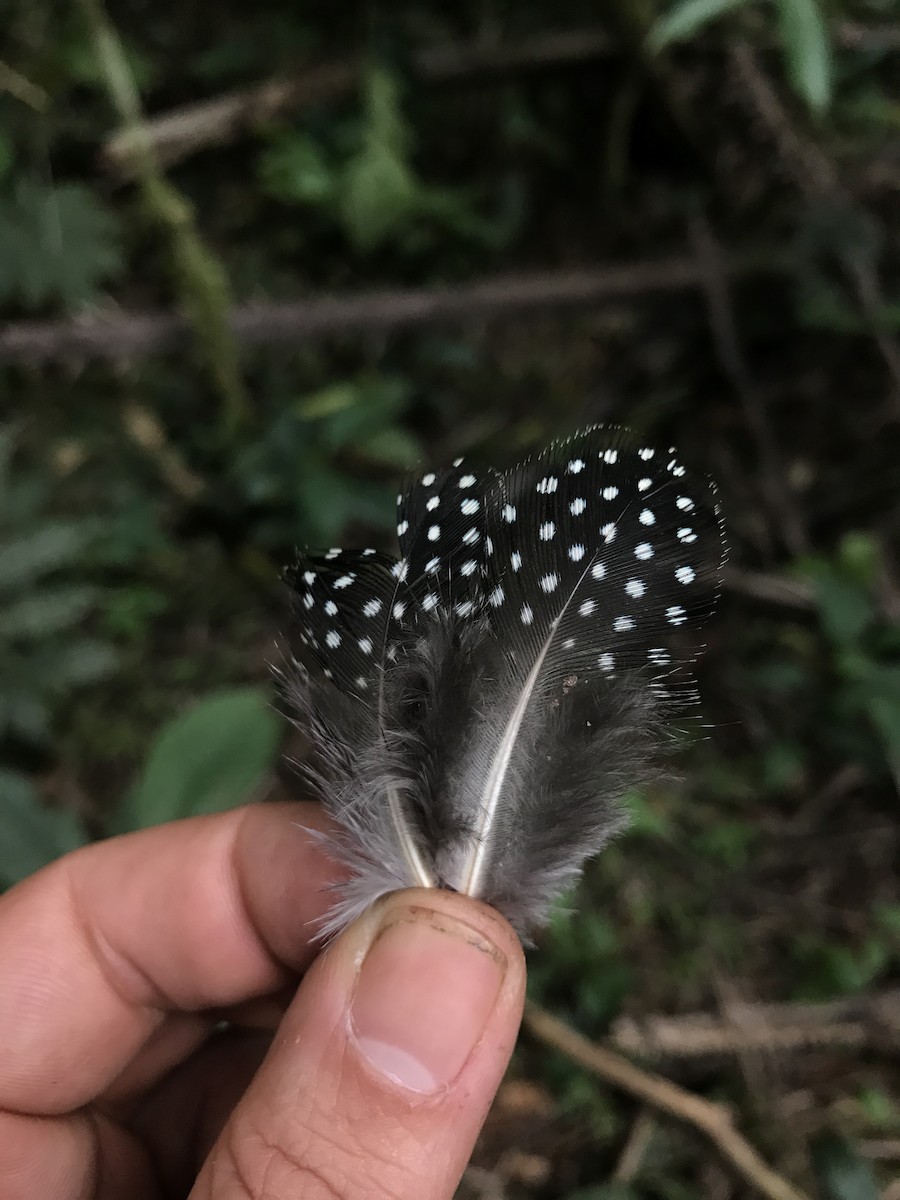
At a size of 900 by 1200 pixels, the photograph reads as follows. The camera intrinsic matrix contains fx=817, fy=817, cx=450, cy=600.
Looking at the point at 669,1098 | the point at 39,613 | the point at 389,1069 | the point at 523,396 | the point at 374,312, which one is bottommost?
the point at 669,1098

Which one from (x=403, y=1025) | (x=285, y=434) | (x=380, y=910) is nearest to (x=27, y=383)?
(x=285, y=434)

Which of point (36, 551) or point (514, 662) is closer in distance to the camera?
point (514, 662)

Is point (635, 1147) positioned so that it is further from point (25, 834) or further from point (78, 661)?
point (78, 661)

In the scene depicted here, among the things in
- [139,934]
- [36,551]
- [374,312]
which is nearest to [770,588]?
[374,312]

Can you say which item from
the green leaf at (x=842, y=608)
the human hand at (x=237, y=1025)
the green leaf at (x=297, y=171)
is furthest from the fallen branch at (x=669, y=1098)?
the green leaf at (x=297, y=171)

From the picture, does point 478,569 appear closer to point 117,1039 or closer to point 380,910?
point 380,910

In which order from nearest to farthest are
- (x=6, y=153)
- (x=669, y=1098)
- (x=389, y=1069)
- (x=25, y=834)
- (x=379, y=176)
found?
(x=389, y=1069)
(x=25, y=834)
(x=669, y=1098)
(x=6, y=153)
(x=379, y=176)
